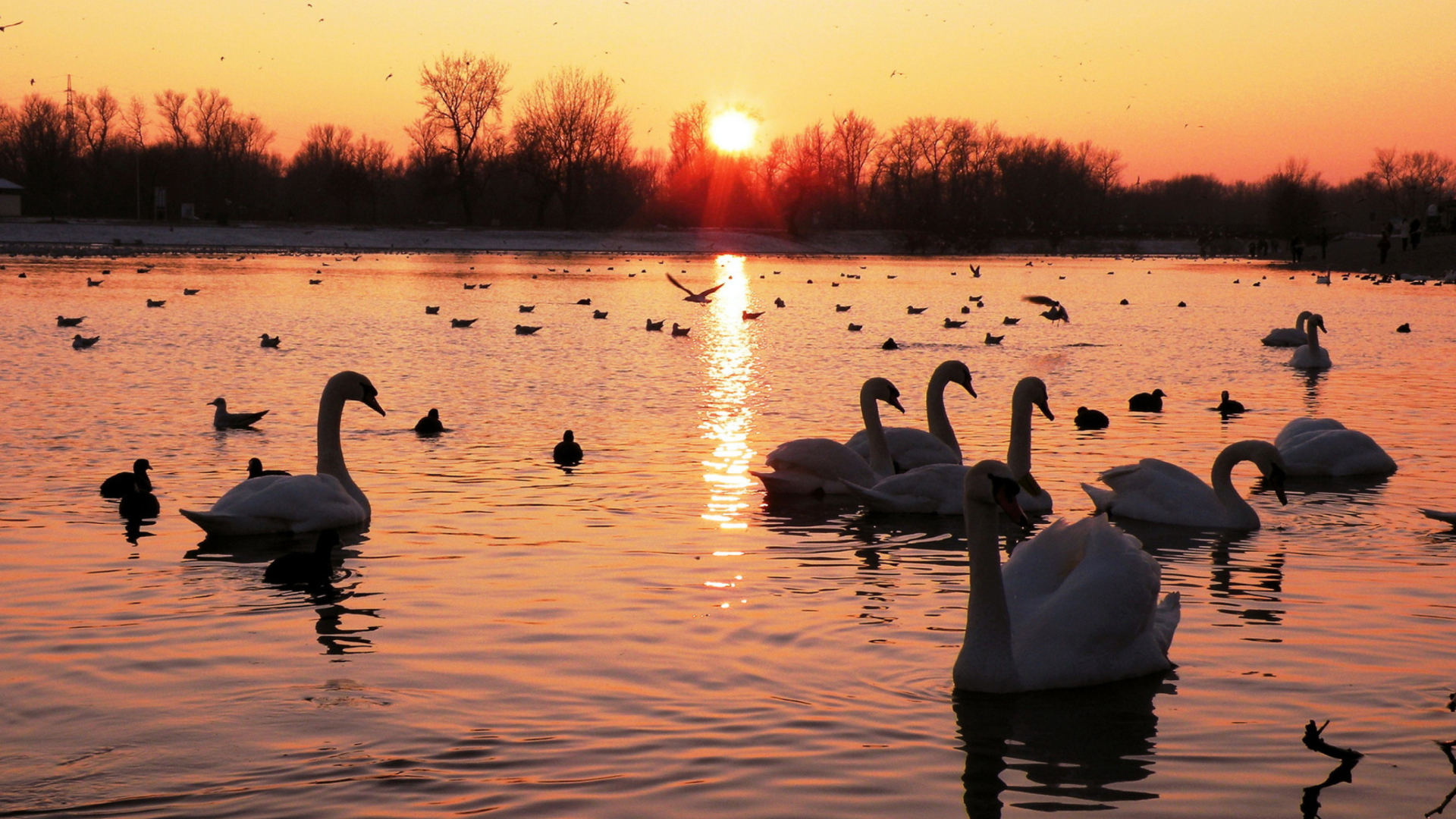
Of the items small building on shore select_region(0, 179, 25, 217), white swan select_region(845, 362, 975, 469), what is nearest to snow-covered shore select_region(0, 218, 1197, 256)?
small building on shore select_region(0, 179, 25, 217)

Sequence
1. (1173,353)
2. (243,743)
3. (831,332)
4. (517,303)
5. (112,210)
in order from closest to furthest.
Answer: (243,743) < (1173,353) < (831,332) < (517,303) < (112,210)

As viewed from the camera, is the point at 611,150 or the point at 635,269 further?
the point at 611,150

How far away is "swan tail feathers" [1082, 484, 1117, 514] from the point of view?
36.1 ft

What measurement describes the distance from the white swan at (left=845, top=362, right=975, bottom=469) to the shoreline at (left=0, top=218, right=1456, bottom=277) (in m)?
52.7

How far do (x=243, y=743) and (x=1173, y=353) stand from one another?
77.5 feet

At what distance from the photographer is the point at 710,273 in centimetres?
6744

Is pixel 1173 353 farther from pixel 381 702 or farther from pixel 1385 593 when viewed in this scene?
pixel 381 702

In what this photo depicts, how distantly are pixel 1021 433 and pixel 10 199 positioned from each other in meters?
104

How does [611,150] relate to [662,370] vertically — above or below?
above

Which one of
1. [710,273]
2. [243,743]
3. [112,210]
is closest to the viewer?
[243,743]

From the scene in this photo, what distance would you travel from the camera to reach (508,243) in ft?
314

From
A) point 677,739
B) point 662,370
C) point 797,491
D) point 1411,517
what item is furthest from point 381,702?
point 662,370

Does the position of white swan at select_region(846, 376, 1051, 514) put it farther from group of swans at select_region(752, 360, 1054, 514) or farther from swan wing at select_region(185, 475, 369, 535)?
swan wing at select_region(185, 475, 369, 535)

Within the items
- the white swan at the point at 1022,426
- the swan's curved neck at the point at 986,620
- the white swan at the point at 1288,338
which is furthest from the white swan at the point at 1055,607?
the white swan at the point at 1288,338
